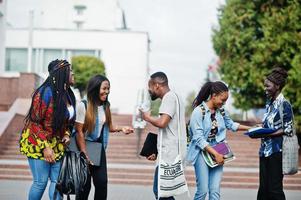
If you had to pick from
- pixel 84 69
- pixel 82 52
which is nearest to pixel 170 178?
pixel 84 69

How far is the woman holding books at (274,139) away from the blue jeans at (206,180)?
1.87 feet

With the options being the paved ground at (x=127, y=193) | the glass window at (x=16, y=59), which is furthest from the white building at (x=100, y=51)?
the paved ground at (x=127, y=193)

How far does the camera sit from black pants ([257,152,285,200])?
23.0 feet

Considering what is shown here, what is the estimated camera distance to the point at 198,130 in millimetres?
6906

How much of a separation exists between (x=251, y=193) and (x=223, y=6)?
14.9 metres

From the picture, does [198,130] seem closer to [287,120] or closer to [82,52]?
[287,120]

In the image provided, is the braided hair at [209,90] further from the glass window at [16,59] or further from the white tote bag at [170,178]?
the glass window at [16,59]

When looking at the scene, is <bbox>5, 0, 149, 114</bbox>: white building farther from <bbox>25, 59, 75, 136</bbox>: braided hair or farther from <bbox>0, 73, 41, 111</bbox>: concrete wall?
<bbox>25, 59, 75, 136</bbox>: braided hair

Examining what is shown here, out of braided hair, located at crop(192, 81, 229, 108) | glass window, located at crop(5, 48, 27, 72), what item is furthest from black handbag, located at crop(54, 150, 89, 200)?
glass window, located at crop(5, 48, 27, 72)

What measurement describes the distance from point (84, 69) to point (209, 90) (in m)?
27.8

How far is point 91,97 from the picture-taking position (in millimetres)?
6984

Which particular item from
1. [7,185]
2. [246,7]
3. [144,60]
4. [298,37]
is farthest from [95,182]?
[144,60]

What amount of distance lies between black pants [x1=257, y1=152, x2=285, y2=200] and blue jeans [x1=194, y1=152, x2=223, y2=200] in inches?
21.8

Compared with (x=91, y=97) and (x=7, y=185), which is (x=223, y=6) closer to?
(x=7, y=185)
